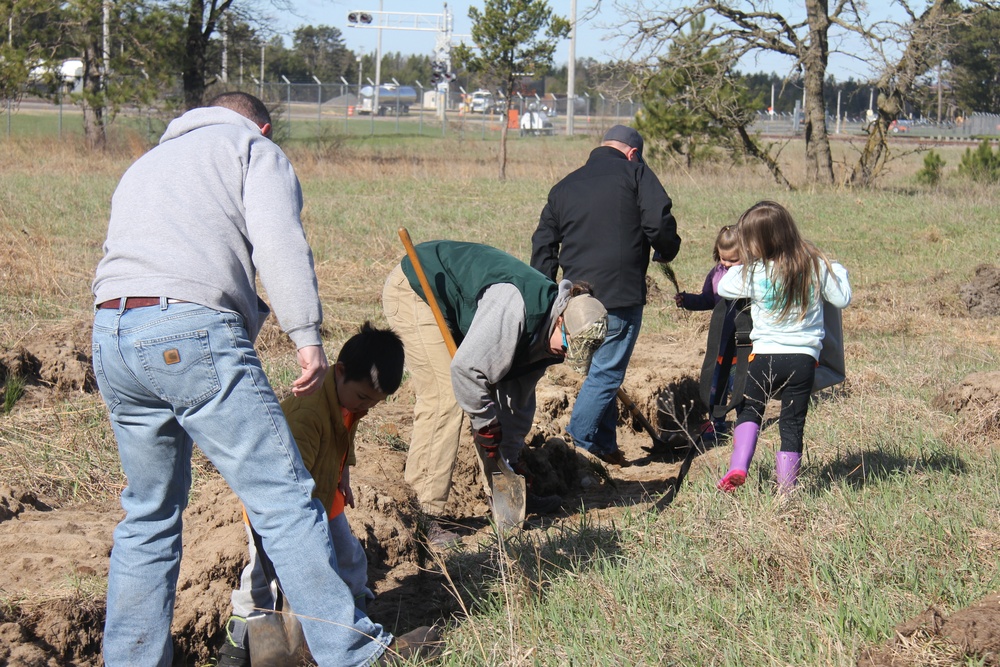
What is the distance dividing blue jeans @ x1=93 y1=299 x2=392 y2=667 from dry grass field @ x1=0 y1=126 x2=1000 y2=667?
0.48 metres

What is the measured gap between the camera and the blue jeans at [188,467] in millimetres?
2584

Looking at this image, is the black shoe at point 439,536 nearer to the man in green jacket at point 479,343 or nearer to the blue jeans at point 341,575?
the man in green jacket at point 479,343

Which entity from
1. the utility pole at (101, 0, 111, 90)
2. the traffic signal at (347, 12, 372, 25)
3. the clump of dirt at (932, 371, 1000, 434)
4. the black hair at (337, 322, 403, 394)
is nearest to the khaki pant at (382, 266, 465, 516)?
the black hair at (337, 322, 403, 394)

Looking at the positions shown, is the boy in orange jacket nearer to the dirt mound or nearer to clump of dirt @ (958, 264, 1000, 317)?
Result: the dirt mound

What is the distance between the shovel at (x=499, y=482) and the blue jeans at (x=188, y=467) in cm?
149

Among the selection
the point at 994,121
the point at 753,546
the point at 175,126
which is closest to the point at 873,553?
the point at 753,546

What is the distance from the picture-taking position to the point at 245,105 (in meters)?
2.98

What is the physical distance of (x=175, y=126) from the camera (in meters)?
2.90

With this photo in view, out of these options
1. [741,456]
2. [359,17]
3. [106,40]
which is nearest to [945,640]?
[741,456]

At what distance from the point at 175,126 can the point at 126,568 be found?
50.6 inches

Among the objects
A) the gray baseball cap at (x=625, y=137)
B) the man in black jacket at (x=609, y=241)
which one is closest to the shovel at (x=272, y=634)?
the man in black jacket at (x=609, y=241)

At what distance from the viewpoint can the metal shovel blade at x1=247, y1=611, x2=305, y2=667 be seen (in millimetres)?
3006

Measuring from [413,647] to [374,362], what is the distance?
0.89 metres

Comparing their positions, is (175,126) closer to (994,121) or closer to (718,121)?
(718,121)
